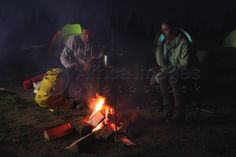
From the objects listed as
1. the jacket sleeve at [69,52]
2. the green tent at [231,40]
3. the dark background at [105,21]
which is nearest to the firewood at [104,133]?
the jacket sleeve at [69,52]

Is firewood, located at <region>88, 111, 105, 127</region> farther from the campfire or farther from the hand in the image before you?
the hand

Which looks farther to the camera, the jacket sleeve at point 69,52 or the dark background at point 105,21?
the dark background at point 105,21

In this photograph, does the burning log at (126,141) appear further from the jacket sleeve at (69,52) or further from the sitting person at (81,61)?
the jacket sleeve at (69,52)

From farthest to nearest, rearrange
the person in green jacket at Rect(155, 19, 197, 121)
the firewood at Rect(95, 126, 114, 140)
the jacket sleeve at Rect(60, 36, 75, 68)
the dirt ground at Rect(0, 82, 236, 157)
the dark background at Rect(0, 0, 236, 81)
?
the dark background at Rect(0, 0, 236, 81)
the jacket sleeve at Rect(60, 36, 75, 68)
the person in green jacket at Rect(155, 19, 197, 121)
the firewood at Rect(95, 126, 114, 140)
the dirt ground at Rect(0, 82, 236, 157)

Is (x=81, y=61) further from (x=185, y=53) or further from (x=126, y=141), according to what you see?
(x=126, y=141)

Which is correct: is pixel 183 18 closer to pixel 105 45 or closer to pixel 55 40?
pixel 55 40

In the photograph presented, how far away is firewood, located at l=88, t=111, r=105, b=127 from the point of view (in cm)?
543

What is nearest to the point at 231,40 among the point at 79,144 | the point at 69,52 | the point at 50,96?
the point at 69,52

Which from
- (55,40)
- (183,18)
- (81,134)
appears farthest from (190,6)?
(81,134)

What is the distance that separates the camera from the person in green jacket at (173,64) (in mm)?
5801

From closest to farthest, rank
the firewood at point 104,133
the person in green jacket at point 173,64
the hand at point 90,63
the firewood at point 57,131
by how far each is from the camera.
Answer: the firewood at point 104,133
the firewood at point 57,131
the person in green jacket at point 173,64
the hand at point 90,63

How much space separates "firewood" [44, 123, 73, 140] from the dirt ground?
8cm

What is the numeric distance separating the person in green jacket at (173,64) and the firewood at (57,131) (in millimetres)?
1884

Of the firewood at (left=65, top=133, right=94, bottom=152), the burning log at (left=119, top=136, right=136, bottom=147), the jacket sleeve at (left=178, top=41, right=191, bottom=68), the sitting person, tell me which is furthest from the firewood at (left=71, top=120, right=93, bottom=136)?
the sitting person
